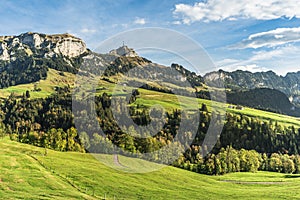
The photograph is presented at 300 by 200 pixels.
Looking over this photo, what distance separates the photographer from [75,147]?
366ft

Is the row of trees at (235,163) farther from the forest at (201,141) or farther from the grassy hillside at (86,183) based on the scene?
the grassy hillside at (86,183)

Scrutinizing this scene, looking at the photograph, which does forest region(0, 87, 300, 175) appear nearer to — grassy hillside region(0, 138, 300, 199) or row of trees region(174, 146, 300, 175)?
row of trees region(174, 146, 300, 175)

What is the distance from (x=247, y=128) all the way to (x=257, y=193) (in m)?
123

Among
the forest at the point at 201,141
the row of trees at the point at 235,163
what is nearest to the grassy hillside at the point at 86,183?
the forest at the point at 201,141

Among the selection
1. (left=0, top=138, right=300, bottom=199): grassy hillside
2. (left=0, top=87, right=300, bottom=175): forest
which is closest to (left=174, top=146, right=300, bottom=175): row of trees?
(left=0, top=87, right=300, bottom=175): forest

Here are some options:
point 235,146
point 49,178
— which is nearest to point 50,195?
point 49,178

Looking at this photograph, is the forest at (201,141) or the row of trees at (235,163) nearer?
the forest at (201,141)

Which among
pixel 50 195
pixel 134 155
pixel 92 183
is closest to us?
pixel 50 195

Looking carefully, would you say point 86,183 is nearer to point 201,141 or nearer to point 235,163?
point 235,163

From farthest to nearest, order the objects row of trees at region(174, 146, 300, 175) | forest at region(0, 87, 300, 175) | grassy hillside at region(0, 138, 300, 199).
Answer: row of trees at region(174, 146, 300, 175)
forest at region(0, 87, 300, 175)
grassy hillside at region(0, 138, 300, 199)

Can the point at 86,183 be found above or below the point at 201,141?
below

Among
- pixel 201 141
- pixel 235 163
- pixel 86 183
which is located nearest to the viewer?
pixel 86 183


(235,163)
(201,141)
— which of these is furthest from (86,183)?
(201,141)

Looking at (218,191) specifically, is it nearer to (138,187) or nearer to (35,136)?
(138,187)
